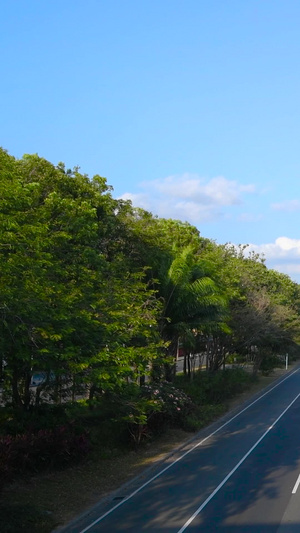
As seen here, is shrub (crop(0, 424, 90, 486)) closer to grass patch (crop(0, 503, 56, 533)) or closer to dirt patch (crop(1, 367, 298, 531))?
dirt patch (crop(1, 367, 298, 531))

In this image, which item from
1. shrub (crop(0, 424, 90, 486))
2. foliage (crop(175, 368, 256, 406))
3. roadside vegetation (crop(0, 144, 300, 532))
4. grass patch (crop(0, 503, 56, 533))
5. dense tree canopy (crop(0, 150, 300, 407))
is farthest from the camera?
foliage (crop(175, 368, 256, 406))

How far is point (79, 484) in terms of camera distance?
57.0ft

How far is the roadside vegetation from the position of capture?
48.4 feet

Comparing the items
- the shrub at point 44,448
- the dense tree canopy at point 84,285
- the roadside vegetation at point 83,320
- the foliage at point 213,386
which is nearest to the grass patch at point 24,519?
the roadside vegetation at point 83,320

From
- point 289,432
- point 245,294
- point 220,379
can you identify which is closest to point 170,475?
point 289,432

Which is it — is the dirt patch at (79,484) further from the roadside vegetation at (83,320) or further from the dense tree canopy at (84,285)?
the dense tree canopy at (84,285)

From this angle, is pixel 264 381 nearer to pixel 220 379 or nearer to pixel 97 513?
pixel 220 379

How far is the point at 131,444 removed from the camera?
2264cm

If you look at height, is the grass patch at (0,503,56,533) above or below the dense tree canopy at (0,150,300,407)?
below

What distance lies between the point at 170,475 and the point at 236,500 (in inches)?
161

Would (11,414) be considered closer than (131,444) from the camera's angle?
Yes

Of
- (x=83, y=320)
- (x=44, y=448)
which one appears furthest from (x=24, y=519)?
(x=83, y=320)

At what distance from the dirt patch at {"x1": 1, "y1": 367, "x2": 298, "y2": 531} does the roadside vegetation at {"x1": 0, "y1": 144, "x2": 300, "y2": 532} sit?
1.43 ft

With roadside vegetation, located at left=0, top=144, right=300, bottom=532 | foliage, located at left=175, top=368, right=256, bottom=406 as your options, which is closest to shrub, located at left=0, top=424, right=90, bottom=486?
roadside vegetation, located at left=0, top=144, right=300, bottom=532
